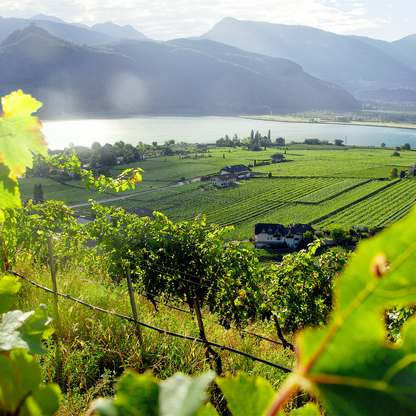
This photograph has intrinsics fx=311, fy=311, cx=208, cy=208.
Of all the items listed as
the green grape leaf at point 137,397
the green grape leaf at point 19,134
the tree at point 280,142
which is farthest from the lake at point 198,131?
the green grape leaf at point 137,397

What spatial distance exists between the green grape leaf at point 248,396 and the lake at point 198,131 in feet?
253

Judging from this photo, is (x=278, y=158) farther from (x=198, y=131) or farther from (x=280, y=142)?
(x=198, y=131)

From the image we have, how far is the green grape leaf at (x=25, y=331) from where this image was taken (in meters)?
0.65

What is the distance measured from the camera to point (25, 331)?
0.68 m

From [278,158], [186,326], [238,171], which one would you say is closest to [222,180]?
[238,171]

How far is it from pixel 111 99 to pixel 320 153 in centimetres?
9941

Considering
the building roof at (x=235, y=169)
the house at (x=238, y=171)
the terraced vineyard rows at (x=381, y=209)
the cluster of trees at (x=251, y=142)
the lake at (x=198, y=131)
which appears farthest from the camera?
the cluster of trees at (x=251, y=142)

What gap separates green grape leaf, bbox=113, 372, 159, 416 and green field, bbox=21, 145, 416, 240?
36.7 meters

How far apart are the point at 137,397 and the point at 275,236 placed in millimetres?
36214

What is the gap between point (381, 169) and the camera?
62844mm

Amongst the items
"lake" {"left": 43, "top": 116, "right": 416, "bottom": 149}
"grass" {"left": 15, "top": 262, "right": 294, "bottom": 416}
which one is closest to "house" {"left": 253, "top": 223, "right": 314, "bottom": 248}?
"grass" {"left": 15, "top": 262, "right": 294, "bottom": 416}

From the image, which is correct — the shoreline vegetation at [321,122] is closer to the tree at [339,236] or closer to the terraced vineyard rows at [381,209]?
the terraced vineyard rows at [381,209]

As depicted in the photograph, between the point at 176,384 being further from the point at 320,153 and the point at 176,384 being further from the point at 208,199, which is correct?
the point at 320,153

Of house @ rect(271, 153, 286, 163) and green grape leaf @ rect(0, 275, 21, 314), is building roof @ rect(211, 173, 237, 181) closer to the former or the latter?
house @ rect(271, 153, 286, 163)
